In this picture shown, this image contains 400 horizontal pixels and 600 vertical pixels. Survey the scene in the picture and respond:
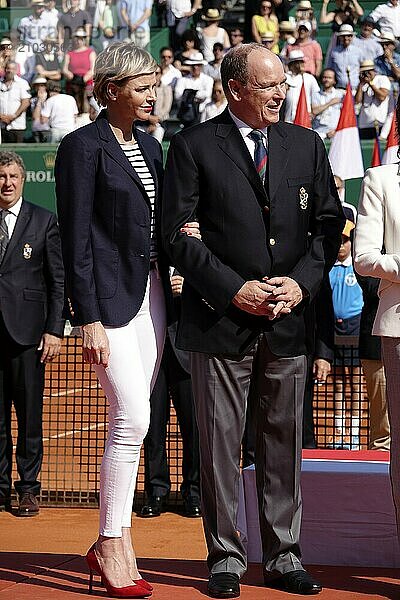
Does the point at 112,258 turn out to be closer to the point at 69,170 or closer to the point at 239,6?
the point at 69,170

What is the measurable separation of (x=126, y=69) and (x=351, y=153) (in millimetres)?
9162

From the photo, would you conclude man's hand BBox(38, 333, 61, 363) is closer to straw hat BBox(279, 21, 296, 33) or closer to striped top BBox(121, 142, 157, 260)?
striped top BBox(121, 142, 157, 260)

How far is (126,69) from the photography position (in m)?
4.53

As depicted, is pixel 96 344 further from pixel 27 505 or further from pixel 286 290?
pixel 27 505

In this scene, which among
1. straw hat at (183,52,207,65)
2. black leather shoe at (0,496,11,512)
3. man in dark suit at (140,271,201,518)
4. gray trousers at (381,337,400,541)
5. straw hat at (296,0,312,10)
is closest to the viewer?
gray trousers at (381,337,400,541)

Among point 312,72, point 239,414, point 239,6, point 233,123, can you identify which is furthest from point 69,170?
point 239,6

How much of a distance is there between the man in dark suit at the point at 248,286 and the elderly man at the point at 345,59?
44.7 feet

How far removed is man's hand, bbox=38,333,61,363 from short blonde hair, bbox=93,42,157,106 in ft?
10.1

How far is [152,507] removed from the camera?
24.5 ft

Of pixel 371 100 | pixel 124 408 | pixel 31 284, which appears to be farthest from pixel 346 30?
pixel 124 408

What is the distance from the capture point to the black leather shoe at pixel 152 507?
745 centimetres

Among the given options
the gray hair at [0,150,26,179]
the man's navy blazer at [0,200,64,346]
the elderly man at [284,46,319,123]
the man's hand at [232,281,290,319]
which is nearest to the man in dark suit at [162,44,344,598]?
the man's hand at [232,281,290,319]

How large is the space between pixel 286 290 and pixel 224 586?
49.0 inches

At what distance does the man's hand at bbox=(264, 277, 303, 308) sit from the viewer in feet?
14.8
